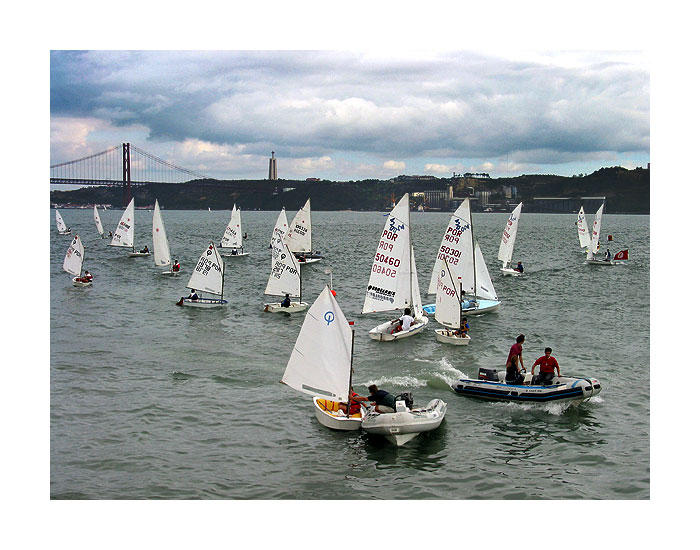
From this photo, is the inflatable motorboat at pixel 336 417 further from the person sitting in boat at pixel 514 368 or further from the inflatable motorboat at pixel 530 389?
the person sitting in boat at pixel 514 368

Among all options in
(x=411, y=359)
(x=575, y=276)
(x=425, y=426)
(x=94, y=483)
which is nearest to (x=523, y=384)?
(x=425, y=426)

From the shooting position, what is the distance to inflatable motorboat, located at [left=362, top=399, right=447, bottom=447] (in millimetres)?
19500

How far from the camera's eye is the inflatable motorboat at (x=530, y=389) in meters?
22.5

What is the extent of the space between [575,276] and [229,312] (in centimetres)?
3460

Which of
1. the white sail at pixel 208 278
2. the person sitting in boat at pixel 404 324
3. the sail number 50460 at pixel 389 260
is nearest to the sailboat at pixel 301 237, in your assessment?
the white sail at pixel 208 278

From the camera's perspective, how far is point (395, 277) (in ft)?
111

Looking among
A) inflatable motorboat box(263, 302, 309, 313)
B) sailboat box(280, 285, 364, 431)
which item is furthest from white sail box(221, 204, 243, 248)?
sailboat box(280, 285, 364, 431)

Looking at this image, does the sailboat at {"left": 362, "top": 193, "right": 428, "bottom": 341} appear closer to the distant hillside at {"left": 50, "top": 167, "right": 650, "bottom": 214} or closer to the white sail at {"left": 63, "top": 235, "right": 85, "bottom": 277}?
the white sail at {"left": 63, "top": 235, "right": 85, "bottom": 277}

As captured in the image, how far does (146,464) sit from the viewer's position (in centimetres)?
1834

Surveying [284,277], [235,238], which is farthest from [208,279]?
[235,238]

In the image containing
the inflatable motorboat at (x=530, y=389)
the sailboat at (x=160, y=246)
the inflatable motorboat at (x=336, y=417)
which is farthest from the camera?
the sailboat at (x=160, y=246)

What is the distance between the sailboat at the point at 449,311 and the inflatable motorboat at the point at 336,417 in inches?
473

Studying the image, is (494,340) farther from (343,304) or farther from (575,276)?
(575,276)
